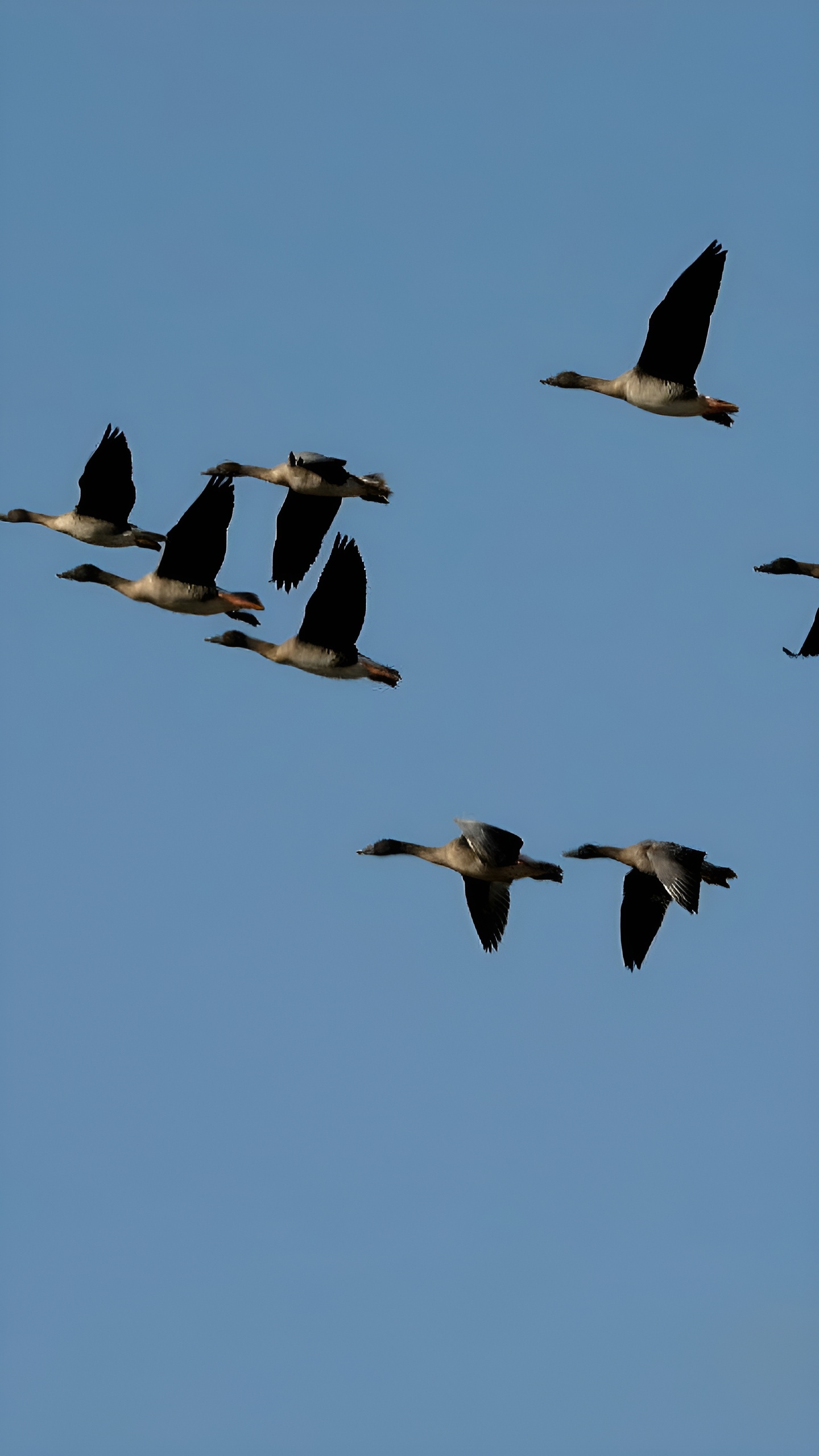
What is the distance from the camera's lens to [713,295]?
1143 inches

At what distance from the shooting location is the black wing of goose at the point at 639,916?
1158 inches

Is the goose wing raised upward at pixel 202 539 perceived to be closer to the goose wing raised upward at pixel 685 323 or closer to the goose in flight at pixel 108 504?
the goose in flight at pixel 108 504

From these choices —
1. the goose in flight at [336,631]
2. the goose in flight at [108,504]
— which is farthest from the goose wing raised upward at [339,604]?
the goose in flight at [108,504]

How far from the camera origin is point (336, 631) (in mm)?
29406

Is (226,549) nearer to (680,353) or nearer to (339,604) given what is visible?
(339,604)

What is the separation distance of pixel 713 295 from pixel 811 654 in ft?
15.4

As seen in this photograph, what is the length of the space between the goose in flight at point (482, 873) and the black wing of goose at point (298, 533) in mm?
4639

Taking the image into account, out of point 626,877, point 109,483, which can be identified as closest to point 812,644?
point 626,877

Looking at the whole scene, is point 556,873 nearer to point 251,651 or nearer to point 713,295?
point 251,651

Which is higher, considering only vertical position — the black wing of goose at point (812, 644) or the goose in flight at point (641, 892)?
the black wing of goose at point (812, 644)

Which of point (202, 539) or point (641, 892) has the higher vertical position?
point (202, 539)

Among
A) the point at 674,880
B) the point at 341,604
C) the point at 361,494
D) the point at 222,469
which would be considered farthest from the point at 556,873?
the point at 222,469

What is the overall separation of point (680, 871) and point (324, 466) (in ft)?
24.3

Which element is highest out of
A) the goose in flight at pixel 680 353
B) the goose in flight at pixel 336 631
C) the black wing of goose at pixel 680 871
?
the goose in flight at pixel 680 353
